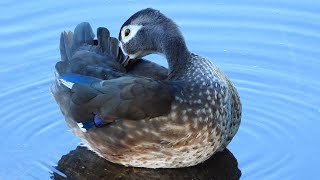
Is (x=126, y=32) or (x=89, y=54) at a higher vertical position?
(x=126, y=32)

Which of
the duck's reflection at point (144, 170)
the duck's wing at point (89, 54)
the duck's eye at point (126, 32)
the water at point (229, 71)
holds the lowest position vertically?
the duck's reflection at point (144, 170)

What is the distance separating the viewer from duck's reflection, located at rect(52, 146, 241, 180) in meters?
5.84

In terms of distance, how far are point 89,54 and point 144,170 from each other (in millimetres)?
900

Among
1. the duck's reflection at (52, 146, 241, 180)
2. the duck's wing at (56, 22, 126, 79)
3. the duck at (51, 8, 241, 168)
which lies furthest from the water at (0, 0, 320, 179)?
the duck's wing at (56, 22, 126, 79)

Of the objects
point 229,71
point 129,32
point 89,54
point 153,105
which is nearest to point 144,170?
point 153,105

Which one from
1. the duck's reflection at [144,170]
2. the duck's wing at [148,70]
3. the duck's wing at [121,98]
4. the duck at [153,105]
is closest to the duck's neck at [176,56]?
the duck at [153,105]

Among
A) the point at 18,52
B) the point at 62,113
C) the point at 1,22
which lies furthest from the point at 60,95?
the point at 1,22

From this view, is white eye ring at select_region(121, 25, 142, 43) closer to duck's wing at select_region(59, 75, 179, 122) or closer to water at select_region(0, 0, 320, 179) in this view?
duck's wing at select_region(59, 75, 179, 122)

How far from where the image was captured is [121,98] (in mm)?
5641

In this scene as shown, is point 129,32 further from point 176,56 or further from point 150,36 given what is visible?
point 176,56

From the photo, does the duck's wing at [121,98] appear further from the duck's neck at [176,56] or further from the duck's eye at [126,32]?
the duck's eye at [126,32]

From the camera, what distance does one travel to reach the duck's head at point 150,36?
608 centimetres

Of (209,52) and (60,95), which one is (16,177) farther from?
(209,52)

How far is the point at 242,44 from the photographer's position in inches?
291
